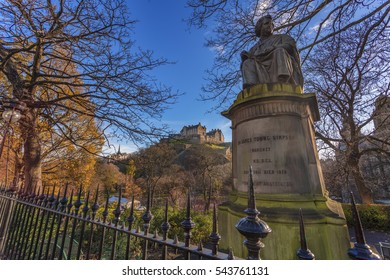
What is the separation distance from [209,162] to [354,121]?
15401 millimetres

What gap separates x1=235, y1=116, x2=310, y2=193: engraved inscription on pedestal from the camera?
3.52 meters

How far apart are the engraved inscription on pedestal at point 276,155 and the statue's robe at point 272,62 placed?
3.75ft

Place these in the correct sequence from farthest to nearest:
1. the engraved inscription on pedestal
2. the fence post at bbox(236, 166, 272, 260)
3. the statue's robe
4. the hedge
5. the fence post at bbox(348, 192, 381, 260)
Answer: the hedge
the statue's robe
the engraved inscription on pedestal
the fence post at bbox(236, 166, 272, 260)
the fence post at bbox(348, 192, 381, 260)

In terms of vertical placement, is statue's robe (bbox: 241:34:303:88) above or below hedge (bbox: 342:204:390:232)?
above

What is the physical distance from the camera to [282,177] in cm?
355

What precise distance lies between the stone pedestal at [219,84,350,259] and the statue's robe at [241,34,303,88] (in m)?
0.50

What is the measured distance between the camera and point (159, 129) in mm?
6023

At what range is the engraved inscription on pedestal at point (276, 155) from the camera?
352 cm

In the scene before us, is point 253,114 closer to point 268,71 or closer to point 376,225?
point 268,71

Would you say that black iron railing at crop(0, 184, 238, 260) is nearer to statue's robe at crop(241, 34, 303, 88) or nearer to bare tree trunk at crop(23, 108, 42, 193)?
bare tree trunk at crop(23, 108, 42, 193)

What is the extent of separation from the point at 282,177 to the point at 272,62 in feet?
8.78

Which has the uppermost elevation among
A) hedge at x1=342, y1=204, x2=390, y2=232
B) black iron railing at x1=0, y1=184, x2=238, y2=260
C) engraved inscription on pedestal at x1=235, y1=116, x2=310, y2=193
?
engraved inscription on pedestal at x1=235, y1=116, x2=310, y2=193

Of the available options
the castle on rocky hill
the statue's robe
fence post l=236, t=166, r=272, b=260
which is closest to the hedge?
the statue's robe
